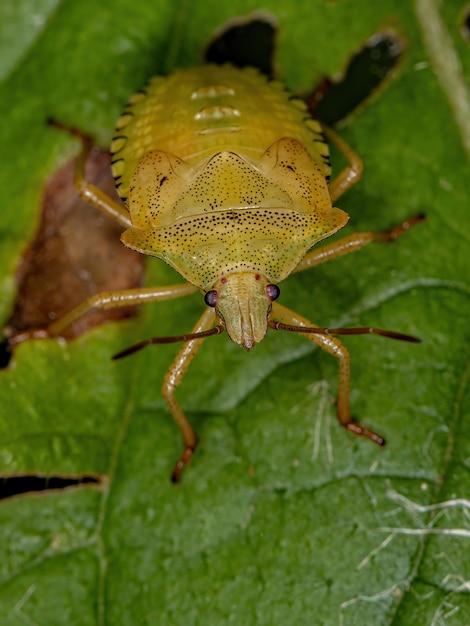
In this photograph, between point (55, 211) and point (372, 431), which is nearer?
point (372, 431)

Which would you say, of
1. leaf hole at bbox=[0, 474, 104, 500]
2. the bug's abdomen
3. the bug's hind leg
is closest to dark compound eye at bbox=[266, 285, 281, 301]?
the bug's abdomen

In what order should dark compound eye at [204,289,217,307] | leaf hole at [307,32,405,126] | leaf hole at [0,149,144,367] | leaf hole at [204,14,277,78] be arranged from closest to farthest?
dark compound eye at [204,289,217,307] < leaf hole at [0,149,144,367] < leaf hole at [307,32,405,126] < leaf hole at [204,14,277,78]

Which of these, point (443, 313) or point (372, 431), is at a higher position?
point (443, 313)

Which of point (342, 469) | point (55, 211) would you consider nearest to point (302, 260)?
point (342, 469)

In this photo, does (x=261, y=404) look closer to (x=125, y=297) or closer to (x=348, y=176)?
(x=125, y=297)

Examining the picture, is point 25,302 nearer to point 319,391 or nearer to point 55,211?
point 55,211

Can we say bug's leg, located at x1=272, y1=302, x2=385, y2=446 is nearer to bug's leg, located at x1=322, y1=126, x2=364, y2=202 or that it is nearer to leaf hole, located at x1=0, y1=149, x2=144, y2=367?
bug's leg, located at x1=322, y1=126, x2=364, y2=202
